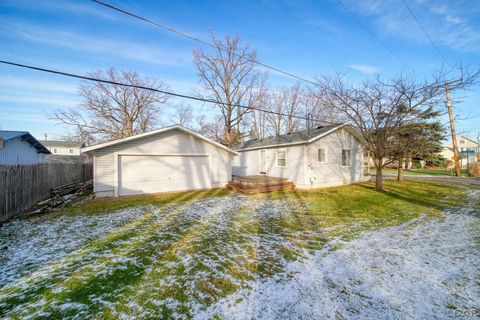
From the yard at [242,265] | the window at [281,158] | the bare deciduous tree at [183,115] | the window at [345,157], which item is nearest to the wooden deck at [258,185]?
the window at [281,158]

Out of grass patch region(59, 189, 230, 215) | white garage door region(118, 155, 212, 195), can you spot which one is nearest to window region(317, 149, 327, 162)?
white garage door region(118, 155, 212, 195)

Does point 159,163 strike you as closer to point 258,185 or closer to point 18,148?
point 258,185

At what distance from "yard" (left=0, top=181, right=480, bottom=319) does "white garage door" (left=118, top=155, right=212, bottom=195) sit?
12.1 feet

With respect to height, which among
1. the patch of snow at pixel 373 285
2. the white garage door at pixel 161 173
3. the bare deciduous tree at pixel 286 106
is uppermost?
the bare deciduous tree at pixel 286 106

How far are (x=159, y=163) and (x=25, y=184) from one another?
17.0ft

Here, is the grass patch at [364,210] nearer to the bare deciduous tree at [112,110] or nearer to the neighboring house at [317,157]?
the neighboring house at [317,157]

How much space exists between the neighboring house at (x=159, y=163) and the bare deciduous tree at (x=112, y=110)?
16.6 m

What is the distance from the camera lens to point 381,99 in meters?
10.2

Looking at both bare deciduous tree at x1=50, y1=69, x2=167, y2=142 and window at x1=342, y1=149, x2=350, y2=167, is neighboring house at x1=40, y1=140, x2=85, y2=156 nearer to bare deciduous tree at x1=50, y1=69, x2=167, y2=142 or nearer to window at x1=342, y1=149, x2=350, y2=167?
bare deciduous tree at x1=50, y1=69, x2=167, y2=142

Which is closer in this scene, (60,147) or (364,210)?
(364,210)

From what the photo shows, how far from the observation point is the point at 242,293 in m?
2.91

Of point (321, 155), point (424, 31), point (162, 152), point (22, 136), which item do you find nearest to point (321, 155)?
point (321, 155)

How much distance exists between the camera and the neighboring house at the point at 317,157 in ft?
40.6

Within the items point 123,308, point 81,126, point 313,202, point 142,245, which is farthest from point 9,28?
point 81,126
